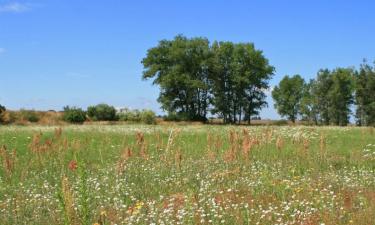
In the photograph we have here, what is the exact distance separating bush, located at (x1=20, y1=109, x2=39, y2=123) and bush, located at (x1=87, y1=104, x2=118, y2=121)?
20.6 feet

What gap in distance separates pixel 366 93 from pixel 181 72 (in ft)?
84.2

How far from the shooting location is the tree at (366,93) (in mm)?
65812

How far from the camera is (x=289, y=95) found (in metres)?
87.9

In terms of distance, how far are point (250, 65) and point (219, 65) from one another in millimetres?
4902

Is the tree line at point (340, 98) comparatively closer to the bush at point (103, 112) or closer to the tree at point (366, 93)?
the tree at point (366, 93)

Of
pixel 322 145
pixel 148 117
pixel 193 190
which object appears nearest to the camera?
pixel 193 190

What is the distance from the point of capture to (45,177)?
11.9m

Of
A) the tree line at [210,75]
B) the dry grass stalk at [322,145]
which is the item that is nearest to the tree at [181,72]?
the tree line at [210,75]

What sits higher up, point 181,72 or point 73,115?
point 181,72

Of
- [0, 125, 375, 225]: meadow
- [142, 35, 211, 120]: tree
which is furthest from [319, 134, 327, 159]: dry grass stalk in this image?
[142, 35, 211, 120]: tree

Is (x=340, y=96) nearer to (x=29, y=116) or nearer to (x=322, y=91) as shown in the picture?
(x=322, y=91)

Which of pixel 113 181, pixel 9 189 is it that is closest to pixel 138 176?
pixel 113 181

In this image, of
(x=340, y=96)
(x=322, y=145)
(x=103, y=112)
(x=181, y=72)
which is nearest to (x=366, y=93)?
(x=340, y=96)

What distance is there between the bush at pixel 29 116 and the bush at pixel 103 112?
6.29 m
